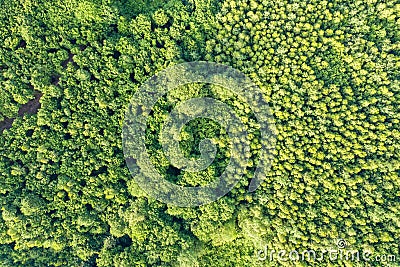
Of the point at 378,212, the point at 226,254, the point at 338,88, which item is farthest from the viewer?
the point at 226,254

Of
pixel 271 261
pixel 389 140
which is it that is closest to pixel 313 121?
pixel 389 140

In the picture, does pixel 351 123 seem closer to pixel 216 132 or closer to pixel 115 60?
pixel 216 132

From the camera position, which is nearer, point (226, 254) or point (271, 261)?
point (271, 261)

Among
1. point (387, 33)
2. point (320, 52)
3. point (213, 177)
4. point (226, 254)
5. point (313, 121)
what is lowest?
point (226, 254)

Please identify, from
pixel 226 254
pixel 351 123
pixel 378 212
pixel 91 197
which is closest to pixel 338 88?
pixel 351 123

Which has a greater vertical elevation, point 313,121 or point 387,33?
point 387,33

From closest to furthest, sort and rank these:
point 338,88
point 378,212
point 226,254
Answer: point 378,212
point 338,88
point 226,254
